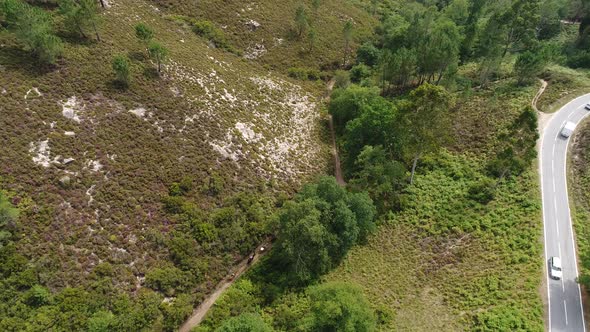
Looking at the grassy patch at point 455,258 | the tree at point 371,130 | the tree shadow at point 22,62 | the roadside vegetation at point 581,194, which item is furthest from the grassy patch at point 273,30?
the roadside vegetation at point 581,194

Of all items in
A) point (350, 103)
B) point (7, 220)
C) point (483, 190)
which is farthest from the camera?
point (350, 103)

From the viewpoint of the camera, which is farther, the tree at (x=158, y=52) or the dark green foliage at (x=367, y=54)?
the dark green foliage at (x=367, y=54)

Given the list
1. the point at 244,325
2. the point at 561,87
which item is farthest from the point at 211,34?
the point at 561,87

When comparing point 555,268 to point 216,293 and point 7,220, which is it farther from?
point 7,220

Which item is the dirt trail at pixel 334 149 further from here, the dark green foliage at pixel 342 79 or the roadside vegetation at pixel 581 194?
the roadside vegetation at pixel 581 194

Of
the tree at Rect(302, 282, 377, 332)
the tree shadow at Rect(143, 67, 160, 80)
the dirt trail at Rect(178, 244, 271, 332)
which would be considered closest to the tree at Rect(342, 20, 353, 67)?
the tree shadow at Rect(143, 67, 160, 80)

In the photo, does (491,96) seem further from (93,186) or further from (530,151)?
(93,186)
